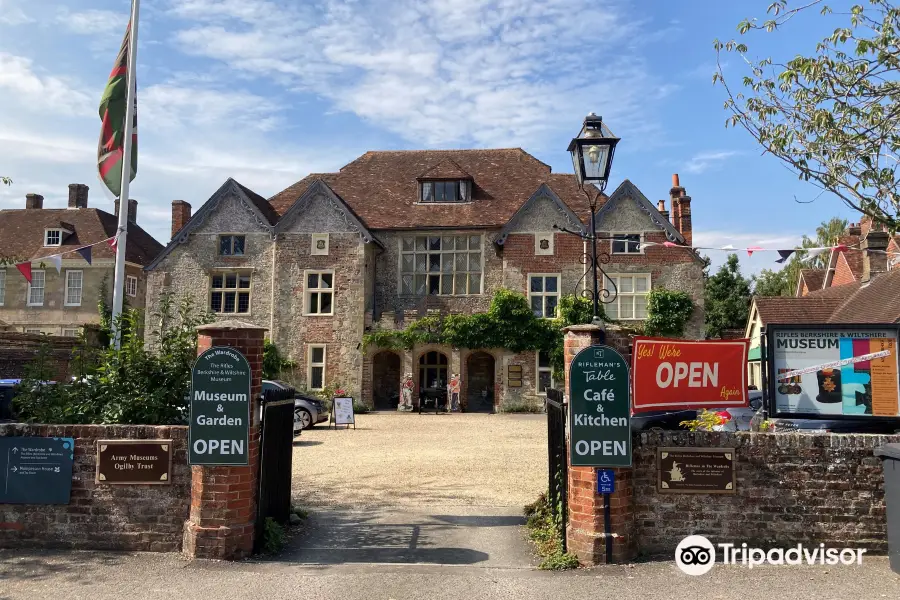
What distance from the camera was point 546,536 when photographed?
7238mm

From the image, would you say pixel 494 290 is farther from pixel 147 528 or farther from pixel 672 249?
pixel 147 528

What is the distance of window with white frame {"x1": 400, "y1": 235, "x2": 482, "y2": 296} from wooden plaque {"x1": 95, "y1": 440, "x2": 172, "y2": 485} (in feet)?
68.7

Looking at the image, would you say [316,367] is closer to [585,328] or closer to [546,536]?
[546,536]

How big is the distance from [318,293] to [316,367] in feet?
9.94

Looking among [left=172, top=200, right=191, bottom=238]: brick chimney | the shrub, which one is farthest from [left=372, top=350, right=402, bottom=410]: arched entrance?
the shrub

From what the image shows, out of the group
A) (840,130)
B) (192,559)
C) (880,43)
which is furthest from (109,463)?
(880,43)

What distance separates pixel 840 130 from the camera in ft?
26.8

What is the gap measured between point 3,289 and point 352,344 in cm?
2113

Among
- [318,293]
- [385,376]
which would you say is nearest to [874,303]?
[385,376]

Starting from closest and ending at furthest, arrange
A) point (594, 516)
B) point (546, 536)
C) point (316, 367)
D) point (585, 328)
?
point (594, 516) → point (585, 328) → point (546, 536) → point (316, 367)

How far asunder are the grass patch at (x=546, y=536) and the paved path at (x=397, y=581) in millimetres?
201

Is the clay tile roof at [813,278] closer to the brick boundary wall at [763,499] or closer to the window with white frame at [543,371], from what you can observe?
the window with white frame at [543,371]

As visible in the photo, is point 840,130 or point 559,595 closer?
point 559,595

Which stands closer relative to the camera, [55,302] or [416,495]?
[416,495]
